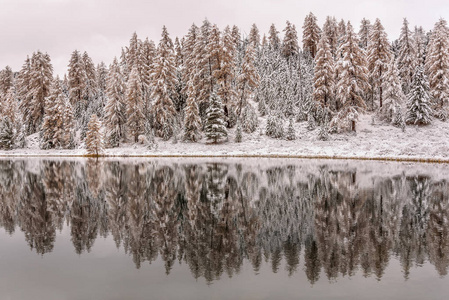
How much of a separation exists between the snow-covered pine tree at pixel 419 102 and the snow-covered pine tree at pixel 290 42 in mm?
36311

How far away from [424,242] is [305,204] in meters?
5.80

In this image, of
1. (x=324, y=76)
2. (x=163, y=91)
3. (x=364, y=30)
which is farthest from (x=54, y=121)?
(x=364, y=30)

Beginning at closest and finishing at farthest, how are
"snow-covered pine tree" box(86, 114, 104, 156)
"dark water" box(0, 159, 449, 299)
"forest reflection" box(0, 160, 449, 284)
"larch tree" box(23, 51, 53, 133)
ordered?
"dark water" box(0, 159, 449, 299) → "forest reflection" box(0, 160, 449, 284) → "snow-covered pine tree" box(86, 114, 104, 156) → "larch tree" box(23, 51, 53, 133)

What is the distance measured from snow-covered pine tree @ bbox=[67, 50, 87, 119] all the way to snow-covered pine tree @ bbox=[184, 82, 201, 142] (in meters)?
31.1

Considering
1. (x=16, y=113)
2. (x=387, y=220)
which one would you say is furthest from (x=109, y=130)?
(x=387, y=220)

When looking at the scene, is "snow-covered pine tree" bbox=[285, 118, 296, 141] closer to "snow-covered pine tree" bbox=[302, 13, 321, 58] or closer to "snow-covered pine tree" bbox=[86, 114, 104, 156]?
"snow-covered pine tree" bbox=[86, 114, 104, 156]

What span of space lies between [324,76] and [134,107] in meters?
29.2

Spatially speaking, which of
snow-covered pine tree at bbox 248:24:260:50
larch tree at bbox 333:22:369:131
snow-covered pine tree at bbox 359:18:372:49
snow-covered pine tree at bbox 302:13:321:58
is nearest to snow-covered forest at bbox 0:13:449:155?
larch tree at bbox 333:22:369:131

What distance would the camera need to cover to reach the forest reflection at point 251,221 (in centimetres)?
910

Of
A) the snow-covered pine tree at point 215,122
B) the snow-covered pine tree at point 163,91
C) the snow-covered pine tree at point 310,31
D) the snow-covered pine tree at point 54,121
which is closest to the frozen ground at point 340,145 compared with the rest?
the snow-covered pine tree at point 215,122

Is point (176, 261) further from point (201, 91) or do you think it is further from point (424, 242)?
point (201, 91)

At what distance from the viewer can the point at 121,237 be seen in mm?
11289

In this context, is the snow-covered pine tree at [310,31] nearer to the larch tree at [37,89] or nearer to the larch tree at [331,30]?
the larch tree at [331,30]

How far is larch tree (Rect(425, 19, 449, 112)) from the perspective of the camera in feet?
172
